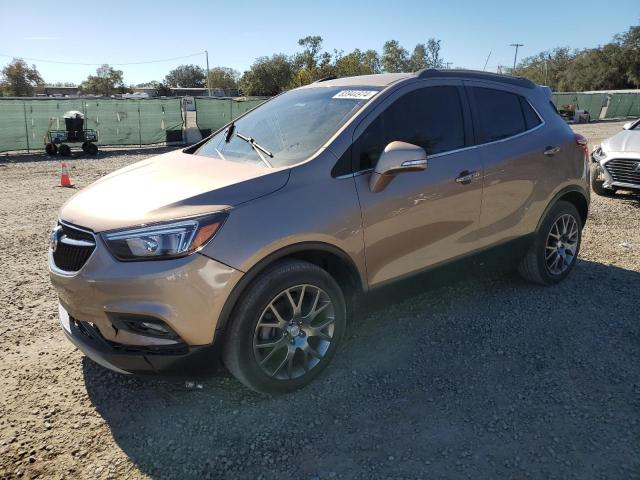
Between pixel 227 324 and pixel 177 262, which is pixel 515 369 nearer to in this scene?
pixel 227 324

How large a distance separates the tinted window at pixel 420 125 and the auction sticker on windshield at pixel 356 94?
0.18 metres

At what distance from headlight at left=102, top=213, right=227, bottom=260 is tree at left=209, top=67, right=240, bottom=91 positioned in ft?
403

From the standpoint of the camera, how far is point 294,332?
9.86 feet

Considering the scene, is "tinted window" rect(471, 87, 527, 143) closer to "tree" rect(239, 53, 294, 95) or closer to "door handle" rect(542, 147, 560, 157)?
"door handle" rect(542, 147, 560, 157)

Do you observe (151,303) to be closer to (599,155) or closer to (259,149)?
(259,149)

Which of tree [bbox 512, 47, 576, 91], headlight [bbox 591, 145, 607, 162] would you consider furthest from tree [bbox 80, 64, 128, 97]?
headlight [bbox 591, 145, 607, 162]

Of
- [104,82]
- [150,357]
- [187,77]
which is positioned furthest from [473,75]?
[187,77]

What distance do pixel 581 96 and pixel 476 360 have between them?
39.0 m

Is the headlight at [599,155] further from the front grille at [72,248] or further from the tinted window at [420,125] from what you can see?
the front grille at [72,248]

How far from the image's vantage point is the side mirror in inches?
120

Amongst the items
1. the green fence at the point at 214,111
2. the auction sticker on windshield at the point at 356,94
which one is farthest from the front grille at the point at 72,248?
the green fence at the point at 214,111

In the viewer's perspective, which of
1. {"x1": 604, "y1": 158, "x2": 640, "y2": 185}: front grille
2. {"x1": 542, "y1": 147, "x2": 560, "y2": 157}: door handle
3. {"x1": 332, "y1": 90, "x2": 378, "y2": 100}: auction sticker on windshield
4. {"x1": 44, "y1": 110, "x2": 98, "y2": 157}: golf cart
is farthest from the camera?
{"x1": 44, "y1": 110, "x2": 98, "y2": 157}: golf cart

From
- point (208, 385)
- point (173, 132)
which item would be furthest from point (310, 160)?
point (173, 132)

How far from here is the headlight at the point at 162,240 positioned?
8.44 feet
